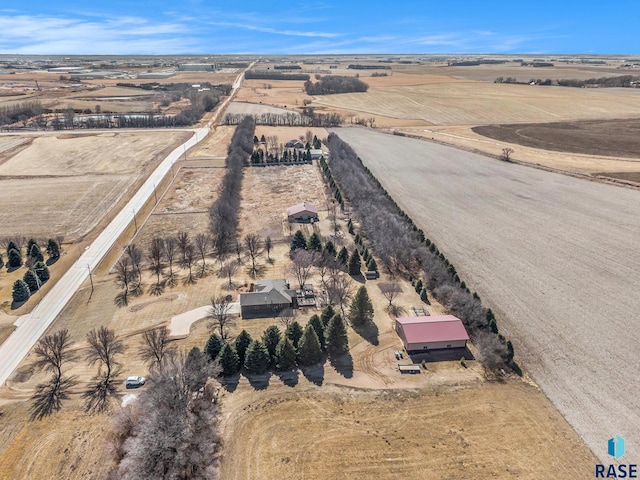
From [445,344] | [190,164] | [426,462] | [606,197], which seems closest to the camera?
[426,462]

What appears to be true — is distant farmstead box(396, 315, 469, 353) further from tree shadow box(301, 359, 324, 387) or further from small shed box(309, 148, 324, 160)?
small shed box(309, 148, 324, 160)

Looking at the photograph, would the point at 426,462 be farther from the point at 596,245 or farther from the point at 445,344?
the point at 596,245

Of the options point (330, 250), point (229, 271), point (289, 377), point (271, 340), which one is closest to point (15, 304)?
point (229, 271)

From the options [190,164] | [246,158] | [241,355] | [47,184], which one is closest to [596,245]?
[241,355]

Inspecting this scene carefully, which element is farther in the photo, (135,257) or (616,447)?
(135,257)

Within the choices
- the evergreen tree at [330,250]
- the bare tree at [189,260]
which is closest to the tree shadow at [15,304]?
the bare tree at [189,260]

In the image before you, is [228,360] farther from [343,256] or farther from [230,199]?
[230,199]
